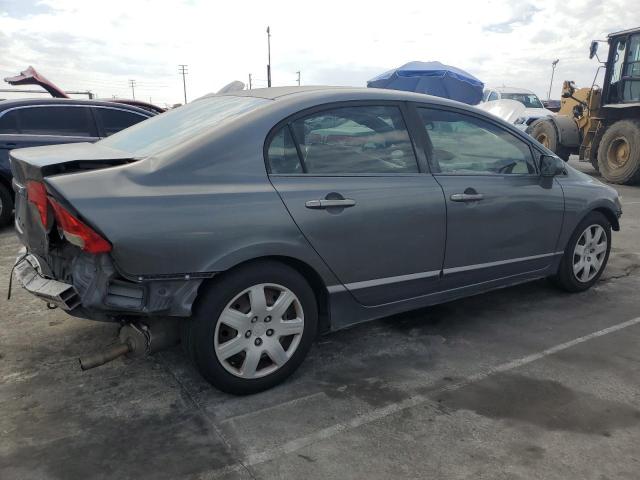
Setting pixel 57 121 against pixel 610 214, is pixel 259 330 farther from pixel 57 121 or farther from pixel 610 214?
pixel 57 121

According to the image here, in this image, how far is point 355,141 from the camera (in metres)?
3.15

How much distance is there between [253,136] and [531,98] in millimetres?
19572

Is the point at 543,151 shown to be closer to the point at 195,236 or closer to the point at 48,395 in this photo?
the point at 195,236

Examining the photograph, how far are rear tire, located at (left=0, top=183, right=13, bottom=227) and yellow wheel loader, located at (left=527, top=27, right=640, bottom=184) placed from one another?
10748mm

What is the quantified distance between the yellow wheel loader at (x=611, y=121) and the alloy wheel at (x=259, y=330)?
398 inches

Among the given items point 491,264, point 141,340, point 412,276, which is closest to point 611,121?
point 491,264

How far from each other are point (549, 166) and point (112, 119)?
18.3 feet

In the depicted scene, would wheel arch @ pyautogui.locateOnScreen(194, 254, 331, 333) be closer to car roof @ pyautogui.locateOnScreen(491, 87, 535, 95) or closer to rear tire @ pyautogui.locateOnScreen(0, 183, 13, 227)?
rear tire @ pyautogui.locateOnScreen(0, 183, 13, 227)

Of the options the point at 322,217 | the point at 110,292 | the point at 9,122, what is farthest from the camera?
the point at 9,122

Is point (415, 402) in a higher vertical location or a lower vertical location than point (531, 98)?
lower

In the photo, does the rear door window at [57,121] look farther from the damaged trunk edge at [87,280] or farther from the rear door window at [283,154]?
the rear door window at [283,154]

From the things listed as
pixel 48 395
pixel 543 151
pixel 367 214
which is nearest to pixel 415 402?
pixel 367 214

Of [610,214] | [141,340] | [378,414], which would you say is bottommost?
[378,414]

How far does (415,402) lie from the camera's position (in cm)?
280
